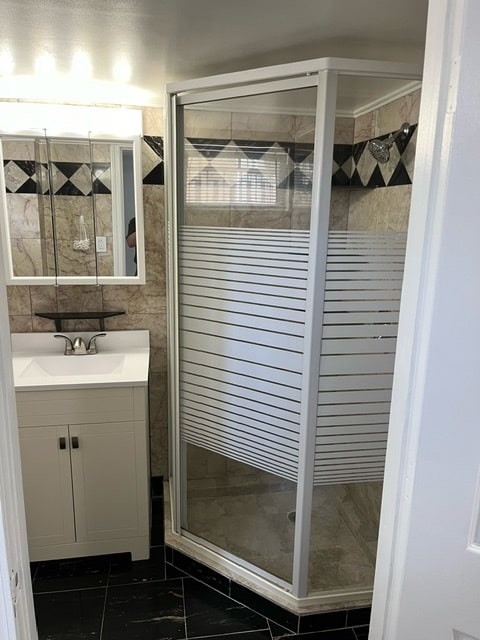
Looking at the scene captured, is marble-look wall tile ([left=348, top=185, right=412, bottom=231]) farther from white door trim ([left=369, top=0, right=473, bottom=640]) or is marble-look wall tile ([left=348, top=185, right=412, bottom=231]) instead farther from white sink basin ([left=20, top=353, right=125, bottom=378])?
white sink basin ([left=20, top=353, right=125, bottom=378])

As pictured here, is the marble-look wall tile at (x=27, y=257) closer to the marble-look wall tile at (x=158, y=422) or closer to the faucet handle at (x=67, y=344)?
the faucet handle at (x=67, y=344)

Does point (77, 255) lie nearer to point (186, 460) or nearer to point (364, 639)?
point (186, 460)

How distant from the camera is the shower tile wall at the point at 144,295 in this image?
2312mm

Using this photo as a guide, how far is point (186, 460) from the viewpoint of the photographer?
2139mm

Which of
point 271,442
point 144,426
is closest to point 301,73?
point 271,442

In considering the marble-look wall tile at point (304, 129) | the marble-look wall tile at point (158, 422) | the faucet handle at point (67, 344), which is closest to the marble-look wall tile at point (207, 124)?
the marble-look wall tile at point (304, 129)

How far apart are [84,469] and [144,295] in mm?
926

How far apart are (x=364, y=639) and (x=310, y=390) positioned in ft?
3.52

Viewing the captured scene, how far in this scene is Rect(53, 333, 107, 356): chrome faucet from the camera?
7.61 feet

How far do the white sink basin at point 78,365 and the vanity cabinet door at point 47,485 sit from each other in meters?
0.39

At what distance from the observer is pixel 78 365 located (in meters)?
2.31

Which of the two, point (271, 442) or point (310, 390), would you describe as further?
point (271, 442)

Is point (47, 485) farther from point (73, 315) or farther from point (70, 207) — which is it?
point (70, 207)

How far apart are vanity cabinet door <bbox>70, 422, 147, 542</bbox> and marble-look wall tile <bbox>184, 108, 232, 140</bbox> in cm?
127
